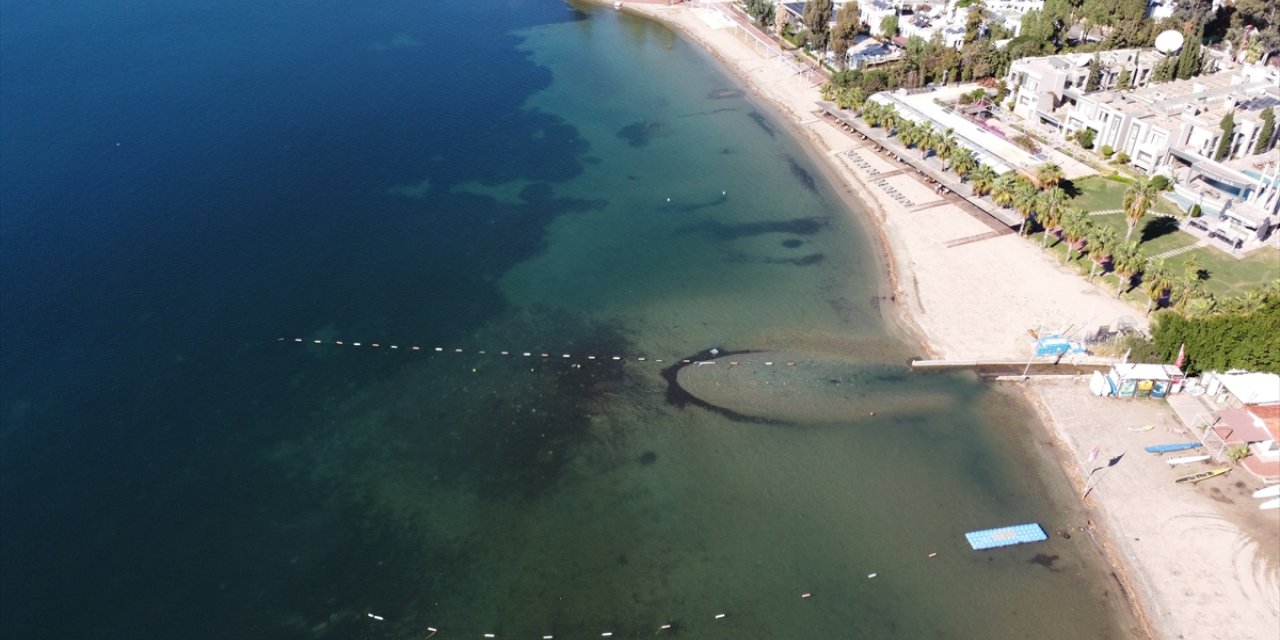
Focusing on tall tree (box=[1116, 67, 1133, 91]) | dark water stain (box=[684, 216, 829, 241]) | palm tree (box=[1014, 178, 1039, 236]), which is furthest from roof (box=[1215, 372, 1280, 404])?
tall tree (box=[1116, 67, 1133, 91])

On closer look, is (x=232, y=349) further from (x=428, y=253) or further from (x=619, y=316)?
(x=619, y=316)

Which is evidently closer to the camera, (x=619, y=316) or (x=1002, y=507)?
(x=1002, y=507)

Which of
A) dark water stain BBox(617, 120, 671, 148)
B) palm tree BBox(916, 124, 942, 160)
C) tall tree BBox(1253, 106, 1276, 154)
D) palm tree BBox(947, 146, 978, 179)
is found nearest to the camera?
tall tree BBox(1253, 106, 1276, 154)

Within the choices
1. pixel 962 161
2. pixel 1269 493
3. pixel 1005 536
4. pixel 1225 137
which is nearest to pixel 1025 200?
pixel 962 161

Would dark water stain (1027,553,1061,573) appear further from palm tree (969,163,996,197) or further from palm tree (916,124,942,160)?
palm tree (916,124,942,160)

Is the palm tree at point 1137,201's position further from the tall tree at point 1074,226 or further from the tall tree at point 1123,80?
the tall tree at point 1123,80

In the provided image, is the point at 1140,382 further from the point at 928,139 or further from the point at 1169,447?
the point at 928,139

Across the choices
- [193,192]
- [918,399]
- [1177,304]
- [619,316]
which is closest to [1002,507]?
[918,399]
